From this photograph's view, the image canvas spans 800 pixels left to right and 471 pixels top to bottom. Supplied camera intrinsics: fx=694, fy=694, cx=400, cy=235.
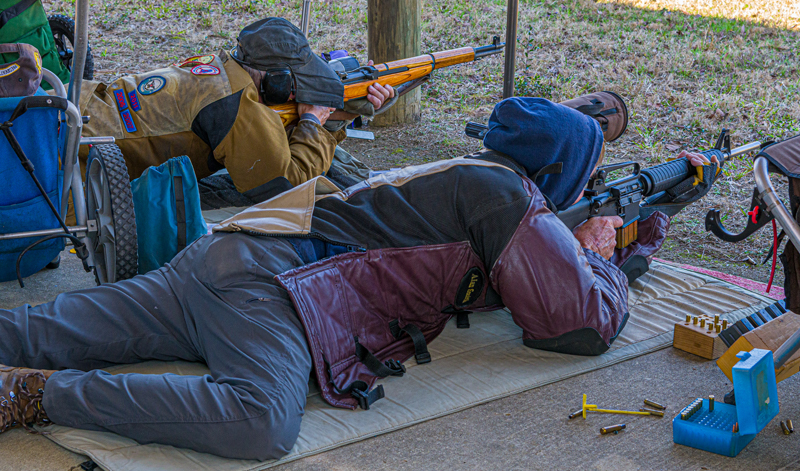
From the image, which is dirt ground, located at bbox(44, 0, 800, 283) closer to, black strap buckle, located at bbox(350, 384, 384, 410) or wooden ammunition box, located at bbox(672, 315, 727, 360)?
wooden ammunition box, located at bbox(672, 315, 727, 360)

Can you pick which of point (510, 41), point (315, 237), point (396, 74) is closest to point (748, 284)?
point (510, 41)

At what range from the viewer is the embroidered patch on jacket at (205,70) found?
321 cm

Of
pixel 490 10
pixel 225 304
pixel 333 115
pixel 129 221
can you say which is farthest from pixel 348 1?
pixel 225 304

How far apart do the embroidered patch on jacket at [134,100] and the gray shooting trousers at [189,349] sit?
116cm

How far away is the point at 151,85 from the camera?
313 centimetres

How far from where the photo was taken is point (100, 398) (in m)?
1.86

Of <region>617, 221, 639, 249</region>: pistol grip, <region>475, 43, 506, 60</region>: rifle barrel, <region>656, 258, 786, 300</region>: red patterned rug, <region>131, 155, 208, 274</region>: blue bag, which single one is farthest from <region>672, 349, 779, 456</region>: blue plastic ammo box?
<region>475, 43, 506, 60</region>: rifle barrel

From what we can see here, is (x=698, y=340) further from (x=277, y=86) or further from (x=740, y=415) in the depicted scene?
(x=277, y=86)

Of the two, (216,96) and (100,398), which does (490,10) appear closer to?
(216,96)

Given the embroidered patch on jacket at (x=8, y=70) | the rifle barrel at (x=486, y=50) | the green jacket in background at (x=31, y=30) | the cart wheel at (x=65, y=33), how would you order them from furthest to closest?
the rifle barrel at (x=486, y=50) → the cart wheel at (x=65, y=33) → the green jacket in background at (x=31, y=30) → the embroidered patch on jacket at (x=8, y=70)

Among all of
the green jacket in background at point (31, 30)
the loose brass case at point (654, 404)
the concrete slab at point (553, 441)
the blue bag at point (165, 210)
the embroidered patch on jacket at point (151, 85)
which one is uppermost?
the green jacket in background at point (31, 30)

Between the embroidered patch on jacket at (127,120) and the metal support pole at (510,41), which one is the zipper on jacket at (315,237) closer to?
the embroidered patch on jacket at (127,120)

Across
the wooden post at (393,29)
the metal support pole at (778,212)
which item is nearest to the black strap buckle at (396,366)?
the metal support pole at (778,212)

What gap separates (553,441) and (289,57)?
87.6 inches
